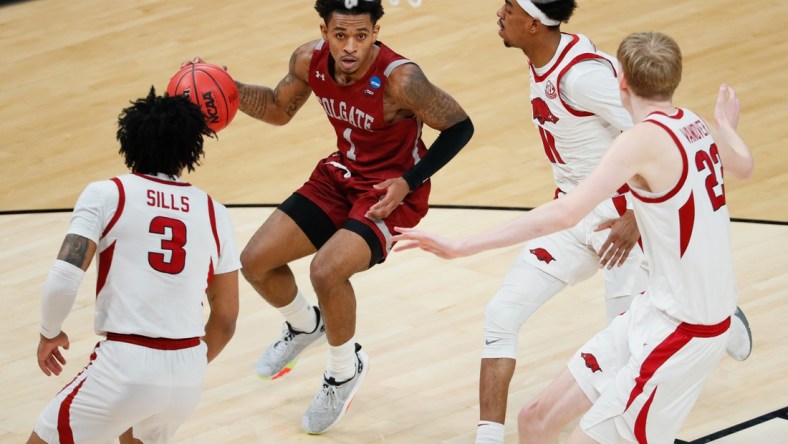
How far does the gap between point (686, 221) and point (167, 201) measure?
172 cm

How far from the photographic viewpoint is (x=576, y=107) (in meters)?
5.35

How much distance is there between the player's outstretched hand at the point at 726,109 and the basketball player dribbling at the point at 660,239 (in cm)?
20

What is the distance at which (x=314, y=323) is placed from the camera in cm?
625

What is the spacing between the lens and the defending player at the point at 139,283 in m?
4.36

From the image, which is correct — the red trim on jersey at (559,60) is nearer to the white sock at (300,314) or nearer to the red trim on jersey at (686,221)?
the red trim on jersey at (686,221)

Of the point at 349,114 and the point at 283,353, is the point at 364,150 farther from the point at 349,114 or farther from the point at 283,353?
the point at 283,353

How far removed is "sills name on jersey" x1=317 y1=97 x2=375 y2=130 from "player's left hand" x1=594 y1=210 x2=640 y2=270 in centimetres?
124

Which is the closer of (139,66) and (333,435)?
(333,435)

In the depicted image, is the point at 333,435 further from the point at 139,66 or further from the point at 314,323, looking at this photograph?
the point at 139,66

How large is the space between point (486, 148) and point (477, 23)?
8.44 feet

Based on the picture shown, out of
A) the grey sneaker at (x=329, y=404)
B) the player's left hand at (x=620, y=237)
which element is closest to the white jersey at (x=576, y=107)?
the player's left hand at (x=620, y=237)

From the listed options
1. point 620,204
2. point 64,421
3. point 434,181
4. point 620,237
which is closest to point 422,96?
point 620,204

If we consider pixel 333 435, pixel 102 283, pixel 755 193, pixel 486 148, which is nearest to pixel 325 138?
pixel 486 148

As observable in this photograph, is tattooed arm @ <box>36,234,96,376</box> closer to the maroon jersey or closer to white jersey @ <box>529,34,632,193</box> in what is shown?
the maroon jersey
